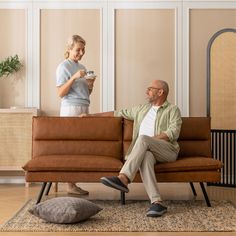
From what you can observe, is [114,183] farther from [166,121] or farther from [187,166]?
[166,121]

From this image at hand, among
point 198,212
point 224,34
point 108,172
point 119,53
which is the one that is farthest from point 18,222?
→ point 224,34

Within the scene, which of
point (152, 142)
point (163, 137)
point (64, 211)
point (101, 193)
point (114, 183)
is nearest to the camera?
point (64, 211)

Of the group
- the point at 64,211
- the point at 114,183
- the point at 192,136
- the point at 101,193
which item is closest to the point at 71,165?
the point at 114,183

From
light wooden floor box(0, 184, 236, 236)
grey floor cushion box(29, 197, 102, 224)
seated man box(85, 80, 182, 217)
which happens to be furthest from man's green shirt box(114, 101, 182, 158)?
grey floor cushion box(29, 197, 102, 224)

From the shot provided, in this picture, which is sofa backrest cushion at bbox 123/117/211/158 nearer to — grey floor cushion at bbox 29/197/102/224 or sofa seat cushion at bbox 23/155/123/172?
sofa seat cushion at bbox 23/155/123/172

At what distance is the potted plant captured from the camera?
604cm

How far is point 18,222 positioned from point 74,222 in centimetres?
41

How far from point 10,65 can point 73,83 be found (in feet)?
4.45

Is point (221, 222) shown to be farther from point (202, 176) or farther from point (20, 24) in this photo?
point (20, 24)

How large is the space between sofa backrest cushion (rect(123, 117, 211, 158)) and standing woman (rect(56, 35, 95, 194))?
47 cm

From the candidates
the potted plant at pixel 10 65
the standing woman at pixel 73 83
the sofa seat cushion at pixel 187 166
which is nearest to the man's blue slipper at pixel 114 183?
the sofa seat cushion at pixel 187 166

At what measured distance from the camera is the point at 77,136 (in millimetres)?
4938

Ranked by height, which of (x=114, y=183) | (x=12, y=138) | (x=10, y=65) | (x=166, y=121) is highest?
(x=10, y=65)

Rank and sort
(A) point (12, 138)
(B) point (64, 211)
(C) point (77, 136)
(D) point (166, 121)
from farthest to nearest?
(A) point (12, 138), (C) point (77, 136), (D) point (166, 121), (B) point (64, 211)
